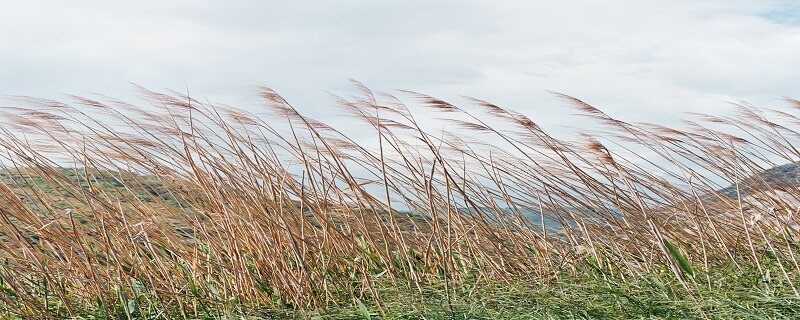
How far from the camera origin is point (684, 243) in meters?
3.52

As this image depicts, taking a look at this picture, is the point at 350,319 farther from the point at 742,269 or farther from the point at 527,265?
the point at 742,269

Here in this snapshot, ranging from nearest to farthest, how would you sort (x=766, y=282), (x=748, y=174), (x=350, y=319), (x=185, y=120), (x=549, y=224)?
(x=350, y=319) < (x=766, y=282) < (x=185, y=120) < (x=549, y=224) < (x=748, y=174)

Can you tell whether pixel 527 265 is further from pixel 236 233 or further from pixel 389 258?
pixel 236 233

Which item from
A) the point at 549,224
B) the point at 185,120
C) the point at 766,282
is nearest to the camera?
the point at 766,282

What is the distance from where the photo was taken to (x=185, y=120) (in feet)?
10.3

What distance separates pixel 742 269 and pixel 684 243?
35 cm

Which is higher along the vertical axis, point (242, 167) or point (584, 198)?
point (242, 167)

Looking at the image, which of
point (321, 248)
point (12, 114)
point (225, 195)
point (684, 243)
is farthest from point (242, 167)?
point (684, 243)

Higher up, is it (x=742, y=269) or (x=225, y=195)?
(x=225, y=195)

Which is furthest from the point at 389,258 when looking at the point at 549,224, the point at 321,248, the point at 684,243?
the point at 684,243

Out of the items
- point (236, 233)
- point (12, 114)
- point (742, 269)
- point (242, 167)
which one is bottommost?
point (742, 269)

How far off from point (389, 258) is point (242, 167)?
62 centimetres

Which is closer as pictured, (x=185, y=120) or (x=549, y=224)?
(x=185, y=120)

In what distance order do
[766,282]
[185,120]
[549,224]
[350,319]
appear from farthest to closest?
[549,224]
[185,120]
[766,282]
[350,319]
